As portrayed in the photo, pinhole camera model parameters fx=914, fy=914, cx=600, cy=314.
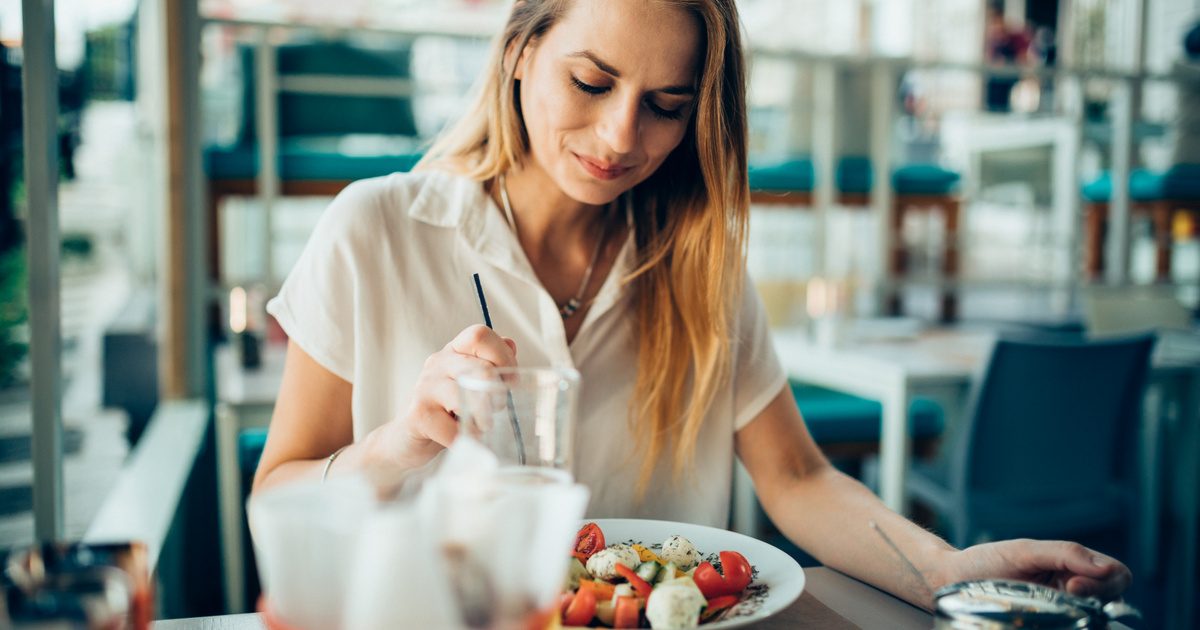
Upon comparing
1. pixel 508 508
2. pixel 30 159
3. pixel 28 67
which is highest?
pixel 28 67

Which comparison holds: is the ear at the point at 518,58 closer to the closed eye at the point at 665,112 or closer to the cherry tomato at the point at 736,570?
the closed eye at the point at 665,112

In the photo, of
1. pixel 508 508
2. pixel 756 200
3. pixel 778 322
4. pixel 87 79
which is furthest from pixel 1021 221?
pixel 508 508

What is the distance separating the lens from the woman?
1034 millimetres

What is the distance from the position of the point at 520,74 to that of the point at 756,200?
2744mm

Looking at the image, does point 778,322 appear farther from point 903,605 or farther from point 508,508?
point 508,508

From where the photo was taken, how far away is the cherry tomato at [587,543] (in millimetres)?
736

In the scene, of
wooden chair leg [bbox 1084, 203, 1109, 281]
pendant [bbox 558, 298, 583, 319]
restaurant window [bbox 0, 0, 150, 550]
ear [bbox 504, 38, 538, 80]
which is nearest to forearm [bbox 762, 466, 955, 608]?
pendant [bbox 558, 298, 583, 319]

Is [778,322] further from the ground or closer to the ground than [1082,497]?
further from the ground

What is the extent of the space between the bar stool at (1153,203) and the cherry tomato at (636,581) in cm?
422

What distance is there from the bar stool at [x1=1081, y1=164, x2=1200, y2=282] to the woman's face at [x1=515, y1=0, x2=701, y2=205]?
383 centimetres

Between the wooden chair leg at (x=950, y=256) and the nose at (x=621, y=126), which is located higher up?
the nose at (x=621, y=126)

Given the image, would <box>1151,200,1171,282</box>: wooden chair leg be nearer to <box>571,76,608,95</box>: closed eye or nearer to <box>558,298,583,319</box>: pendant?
<box>558,298,583,319</box>: pendant

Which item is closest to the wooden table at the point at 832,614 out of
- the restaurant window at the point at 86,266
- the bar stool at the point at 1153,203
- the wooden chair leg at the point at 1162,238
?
the restaurant window at the point at 86,266

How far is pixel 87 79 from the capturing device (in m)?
2.16
